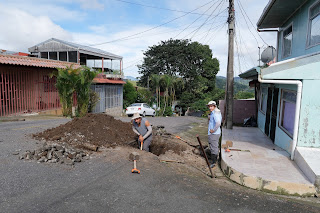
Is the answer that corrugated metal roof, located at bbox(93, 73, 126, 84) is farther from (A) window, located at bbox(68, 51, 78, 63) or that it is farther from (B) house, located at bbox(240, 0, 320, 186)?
(B) house, located at bbox(240, 0, 320, 186)

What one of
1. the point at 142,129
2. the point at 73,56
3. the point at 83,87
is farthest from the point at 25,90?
the point at 142,129

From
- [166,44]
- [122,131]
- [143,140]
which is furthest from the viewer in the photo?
[166,44]

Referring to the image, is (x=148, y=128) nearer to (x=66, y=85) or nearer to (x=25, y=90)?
(x=66, y=85)

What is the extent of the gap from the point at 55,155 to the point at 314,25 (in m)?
7.49

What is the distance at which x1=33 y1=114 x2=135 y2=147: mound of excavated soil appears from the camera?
6961 millimetres

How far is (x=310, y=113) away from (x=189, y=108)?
2302 cm

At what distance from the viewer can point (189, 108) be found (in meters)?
28.9

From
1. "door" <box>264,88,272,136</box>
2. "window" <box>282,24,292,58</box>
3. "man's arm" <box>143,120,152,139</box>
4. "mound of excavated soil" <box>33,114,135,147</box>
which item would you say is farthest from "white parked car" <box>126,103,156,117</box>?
"man's arm" <box>143,120,152,139</box>

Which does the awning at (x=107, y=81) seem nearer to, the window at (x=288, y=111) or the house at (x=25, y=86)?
the house at (x=25, y=86)

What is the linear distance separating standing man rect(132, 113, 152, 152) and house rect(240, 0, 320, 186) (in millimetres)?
3442

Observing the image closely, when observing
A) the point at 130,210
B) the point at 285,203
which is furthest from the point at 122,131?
the point at 285,203

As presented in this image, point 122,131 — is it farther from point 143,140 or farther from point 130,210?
point 130,210

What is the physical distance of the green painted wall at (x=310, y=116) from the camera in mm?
5809

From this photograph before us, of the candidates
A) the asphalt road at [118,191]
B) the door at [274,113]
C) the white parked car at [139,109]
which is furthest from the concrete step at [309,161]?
the white parked car at [139,109]
